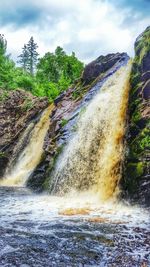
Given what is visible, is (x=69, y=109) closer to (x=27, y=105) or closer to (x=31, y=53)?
(x=27, y=105)

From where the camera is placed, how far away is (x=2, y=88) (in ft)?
76.8

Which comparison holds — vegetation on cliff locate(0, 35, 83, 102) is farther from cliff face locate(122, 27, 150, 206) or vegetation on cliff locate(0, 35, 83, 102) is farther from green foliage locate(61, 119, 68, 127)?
cliff face locate(122, 27, 150, 206)

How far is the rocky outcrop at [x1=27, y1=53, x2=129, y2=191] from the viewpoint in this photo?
1419 cm

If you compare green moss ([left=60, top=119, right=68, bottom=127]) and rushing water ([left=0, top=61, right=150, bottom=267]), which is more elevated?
green moss ([left=60, top=119, right=68, bottom=127])

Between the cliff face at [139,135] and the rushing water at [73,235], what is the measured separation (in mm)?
586

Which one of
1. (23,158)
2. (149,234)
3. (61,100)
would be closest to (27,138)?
(23,158)

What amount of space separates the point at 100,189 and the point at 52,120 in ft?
22.4

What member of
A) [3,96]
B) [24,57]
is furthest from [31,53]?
[3,96]

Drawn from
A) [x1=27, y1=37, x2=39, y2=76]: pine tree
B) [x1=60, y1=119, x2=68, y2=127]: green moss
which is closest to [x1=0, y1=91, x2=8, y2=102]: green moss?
[x1=60, y1=119, x2=68, y2=127]: green moss

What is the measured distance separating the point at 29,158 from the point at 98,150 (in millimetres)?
5926

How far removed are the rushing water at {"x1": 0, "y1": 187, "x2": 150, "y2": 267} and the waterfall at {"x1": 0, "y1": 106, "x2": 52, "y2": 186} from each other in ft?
20.3

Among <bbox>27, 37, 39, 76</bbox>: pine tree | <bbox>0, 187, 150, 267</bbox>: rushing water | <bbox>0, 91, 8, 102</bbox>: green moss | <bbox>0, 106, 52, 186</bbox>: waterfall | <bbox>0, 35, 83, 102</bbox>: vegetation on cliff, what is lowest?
<bbox>0, 187, 150, 267</bbox>: rushing water

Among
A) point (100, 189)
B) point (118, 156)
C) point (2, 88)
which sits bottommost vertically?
point (100, 189)

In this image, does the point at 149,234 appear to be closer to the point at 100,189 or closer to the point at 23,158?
the point at 100,189
